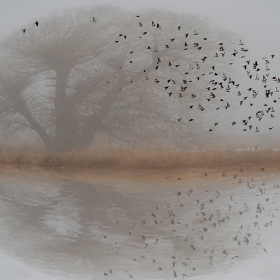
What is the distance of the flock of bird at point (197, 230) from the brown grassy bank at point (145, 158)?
225cm

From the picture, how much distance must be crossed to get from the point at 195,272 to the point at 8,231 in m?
2.58

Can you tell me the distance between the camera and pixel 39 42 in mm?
12117

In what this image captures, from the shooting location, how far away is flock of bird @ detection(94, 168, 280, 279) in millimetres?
4754

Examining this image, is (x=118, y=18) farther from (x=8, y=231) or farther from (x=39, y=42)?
(x=8, y=231)

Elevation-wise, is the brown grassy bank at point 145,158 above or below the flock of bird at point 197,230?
below

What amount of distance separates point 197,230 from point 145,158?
4502mm

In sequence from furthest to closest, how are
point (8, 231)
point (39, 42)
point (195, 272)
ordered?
point (39, 42) → point (8, 231) → point (195, 272)

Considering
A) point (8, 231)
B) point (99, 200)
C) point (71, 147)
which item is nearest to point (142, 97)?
point (71, 147)

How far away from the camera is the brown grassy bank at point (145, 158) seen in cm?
1008

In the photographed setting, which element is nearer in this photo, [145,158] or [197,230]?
[197,230]

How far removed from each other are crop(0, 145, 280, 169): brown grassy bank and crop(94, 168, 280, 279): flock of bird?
2.25 metres

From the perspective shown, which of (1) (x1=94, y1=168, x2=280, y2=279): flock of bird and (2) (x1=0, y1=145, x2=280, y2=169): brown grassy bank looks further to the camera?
(2) (x1=0, y1=145, x2=280, y2=169): brown grassy bank

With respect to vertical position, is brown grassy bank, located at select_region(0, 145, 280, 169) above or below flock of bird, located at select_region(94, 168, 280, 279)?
below

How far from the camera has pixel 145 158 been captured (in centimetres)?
1012
